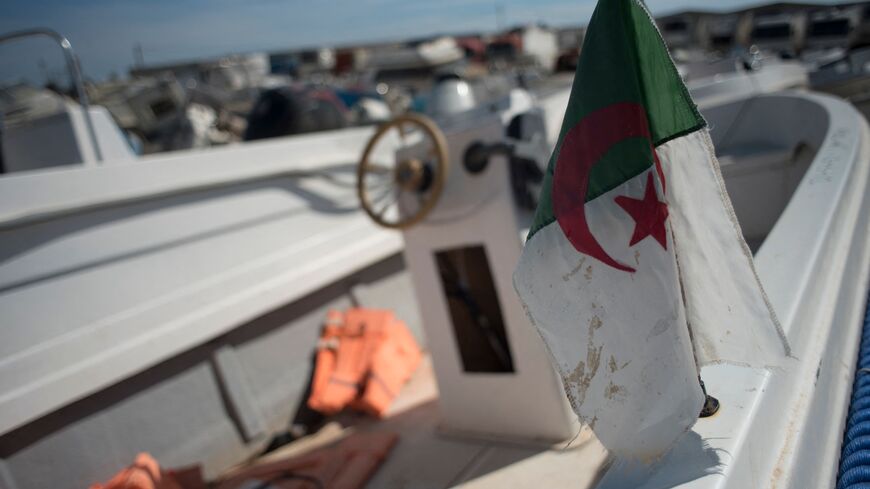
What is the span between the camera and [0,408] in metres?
2.44

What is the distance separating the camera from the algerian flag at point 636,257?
2.77 ft

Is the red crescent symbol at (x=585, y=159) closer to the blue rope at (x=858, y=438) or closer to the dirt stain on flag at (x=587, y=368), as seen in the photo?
the dirt stain on flag at (x=587, y=368)

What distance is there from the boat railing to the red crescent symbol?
10.7 feet

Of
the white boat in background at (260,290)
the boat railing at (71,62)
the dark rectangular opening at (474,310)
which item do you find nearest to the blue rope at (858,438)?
the white boat in background at (260,290)

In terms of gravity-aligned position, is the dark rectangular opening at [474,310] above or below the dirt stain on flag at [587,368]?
below

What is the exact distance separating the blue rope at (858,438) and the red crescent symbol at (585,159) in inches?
18.7

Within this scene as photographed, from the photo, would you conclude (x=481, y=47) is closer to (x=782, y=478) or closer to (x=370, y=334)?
(x=370, y=334)

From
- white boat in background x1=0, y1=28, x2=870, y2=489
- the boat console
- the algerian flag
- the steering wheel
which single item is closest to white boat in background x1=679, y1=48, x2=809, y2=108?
white boat in background x1=0, y1=28, x2=870, y2=489

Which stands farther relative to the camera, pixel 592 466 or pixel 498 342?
pixel 498 342

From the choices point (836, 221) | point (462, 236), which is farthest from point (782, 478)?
point (462, 236)

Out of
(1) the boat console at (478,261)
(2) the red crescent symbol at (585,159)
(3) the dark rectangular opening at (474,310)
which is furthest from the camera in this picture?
(3) the dark rectangular opening at (474,310)

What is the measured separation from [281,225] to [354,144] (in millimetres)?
1013

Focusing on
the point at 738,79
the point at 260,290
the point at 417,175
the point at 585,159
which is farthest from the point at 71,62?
the point at 738,79

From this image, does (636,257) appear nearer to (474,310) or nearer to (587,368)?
(587,368)
